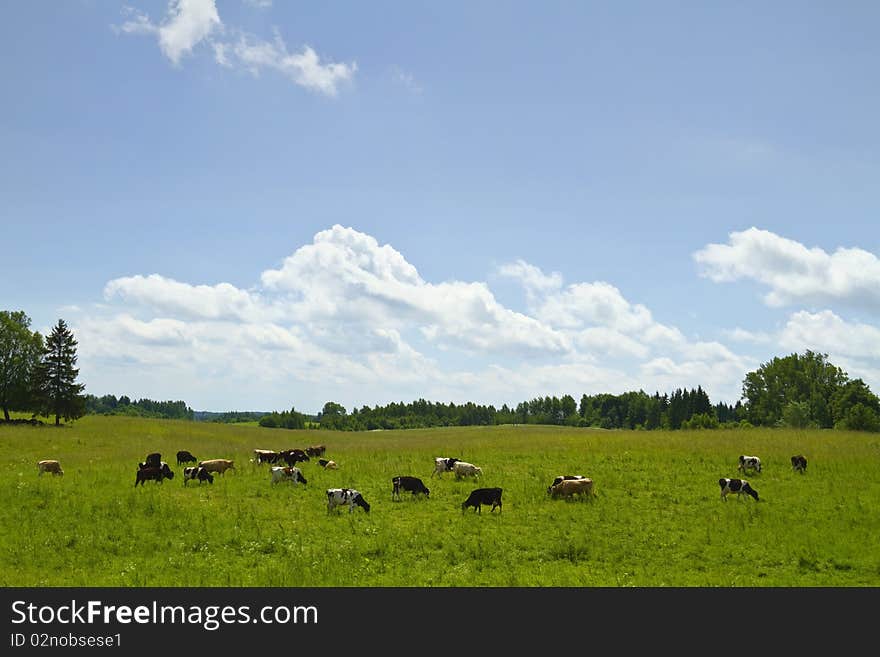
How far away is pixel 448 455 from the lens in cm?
3538

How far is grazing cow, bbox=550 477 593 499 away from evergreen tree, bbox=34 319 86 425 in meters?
59.3

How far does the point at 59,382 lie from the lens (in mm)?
61625

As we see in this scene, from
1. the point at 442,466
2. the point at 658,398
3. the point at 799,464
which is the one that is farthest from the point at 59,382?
the point at 658,398

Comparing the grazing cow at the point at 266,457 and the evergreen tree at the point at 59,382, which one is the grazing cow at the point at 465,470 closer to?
the grazing cow at the point at 266,457

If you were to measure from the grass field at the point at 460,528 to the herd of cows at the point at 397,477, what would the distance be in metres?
0.50

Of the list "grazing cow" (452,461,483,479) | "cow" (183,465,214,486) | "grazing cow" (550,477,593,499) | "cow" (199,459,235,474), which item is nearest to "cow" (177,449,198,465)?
"cow" (199,459,235,474)

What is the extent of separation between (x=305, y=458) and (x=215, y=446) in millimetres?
13105

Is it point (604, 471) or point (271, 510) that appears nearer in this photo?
point (271, 510)

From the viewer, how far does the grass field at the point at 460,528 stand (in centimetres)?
1484

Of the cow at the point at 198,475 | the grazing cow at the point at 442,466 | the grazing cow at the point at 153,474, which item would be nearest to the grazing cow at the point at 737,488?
the grazing cow at the point at 442,466
